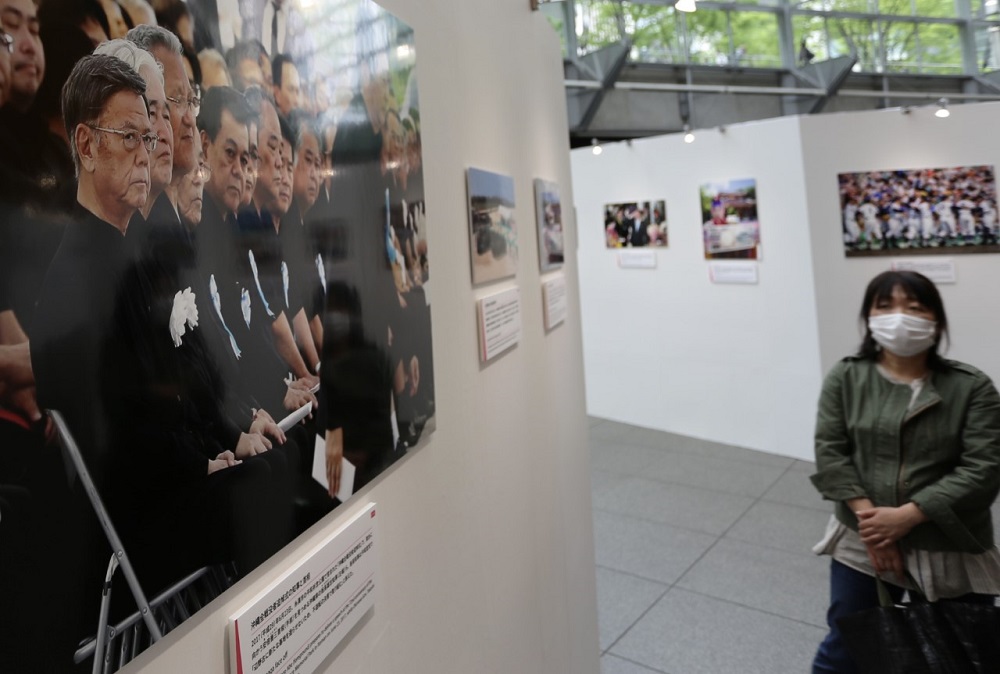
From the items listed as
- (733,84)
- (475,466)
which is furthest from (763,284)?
(733,84)

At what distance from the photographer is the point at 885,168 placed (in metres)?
6.04

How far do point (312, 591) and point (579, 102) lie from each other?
9.33 m

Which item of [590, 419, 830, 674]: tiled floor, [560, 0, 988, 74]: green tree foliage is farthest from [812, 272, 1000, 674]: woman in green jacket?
[560, 0, 988, 74]: green tree foliage

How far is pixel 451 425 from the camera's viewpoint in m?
1.66

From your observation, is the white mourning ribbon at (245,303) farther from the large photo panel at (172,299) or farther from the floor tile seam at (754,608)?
the floor tile seam at (754,608)

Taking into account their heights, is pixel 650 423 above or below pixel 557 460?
below

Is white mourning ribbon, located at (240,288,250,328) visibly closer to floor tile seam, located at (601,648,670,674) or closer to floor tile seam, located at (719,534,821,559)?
floor tile seam, located at (601,648,670,674)

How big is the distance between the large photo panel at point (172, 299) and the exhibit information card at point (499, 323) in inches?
24.5

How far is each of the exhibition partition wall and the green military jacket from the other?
3.40 feet

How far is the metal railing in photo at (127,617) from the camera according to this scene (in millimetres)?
640

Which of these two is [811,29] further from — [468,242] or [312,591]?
[312,591]

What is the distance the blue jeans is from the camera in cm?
235

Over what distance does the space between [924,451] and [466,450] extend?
1.59 m

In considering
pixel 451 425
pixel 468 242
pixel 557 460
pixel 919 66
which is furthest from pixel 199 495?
pixel 919 66
